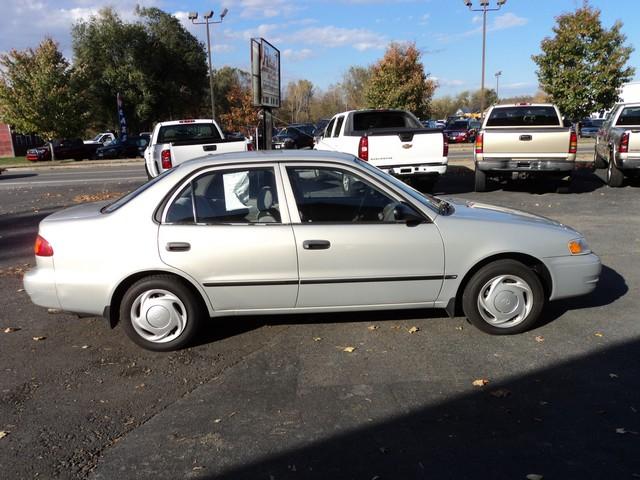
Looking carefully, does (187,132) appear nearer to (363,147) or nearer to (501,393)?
(363,147)

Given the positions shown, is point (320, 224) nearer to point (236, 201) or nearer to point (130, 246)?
point (236, 201)

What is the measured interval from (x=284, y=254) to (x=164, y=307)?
1.05 meters

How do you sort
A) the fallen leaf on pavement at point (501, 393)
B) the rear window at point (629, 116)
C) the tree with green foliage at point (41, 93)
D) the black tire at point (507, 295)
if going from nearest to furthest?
the fallen leaf on pavement at point (501, 393) < the black tire at point (507, 295) < the rear window at point (629, 116) < the tree with green foliage at point (41, 93)

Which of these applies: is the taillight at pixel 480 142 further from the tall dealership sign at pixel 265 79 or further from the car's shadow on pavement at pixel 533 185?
the tall dealership sign at pixel 265 79

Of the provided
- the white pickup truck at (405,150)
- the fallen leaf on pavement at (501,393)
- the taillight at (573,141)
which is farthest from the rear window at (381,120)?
the fallen leaf on pavement at (501,393)

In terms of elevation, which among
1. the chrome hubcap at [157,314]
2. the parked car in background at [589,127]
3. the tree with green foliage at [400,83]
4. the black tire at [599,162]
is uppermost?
the tree with green foliage at [400,83]

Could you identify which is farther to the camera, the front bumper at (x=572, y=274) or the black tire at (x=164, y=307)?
the front bumper at (x=572, y=274)

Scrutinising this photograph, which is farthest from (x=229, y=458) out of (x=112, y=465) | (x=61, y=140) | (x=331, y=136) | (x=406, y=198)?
(x=61, y=140)

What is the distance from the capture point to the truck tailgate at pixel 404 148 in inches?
421

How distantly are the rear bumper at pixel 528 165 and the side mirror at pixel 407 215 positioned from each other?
26.0ft

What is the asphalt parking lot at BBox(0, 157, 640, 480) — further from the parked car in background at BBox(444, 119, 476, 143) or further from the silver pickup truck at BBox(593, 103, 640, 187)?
the parked car in background at BBox(444, 119, 476, 143)

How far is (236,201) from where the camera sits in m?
4.40

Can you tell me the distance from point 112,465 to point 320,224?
2.21 m

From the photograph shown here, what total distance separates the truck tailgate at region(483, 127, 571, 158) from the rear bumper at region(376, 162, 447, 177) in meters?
1.35
